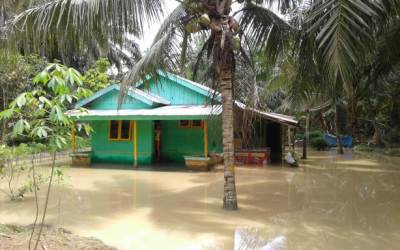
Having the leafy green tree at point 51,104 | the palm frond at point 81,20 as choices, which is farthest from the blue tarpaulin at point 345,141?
the leafy green tree at point 51,104

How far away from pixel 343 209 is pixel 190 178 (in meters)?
5.40

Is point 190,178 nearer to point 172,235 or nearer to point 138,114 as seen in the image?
point 138,114

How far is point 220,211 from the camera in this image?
8.05 meters

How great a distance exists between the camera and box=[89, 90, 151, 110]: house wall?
16277mm

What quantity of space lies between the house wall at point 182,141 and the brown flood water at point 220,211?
294 cm

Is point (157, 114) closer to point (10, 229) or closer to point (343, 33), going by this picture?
point (10, 229)

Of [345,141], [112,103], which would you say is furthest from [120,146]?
[345,141]

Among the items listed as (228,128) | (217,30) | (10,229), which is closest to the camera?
(10,229)

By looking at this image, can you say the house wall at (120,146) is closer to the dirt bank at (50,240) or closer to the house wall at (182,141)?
the house wall at (182,141)

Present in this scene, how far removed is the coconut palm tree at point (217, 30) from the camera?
20.5 feet

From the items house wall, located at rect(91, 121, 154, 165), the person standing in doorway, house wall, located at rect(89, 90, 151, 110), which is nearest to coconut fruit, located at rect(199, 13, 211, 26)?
house wall, located at rect(91, 121, 154, 165)

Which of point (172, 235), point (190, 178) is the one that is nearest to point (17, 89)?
point (190, 178)

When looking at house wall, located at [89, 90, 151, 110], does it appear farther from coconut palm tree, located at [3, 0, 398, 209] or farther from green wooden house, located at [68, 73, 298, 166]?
coconut palm tree, located at [3, 0, 398, 209]

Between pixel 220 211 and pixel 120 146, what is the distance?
9.14 m
